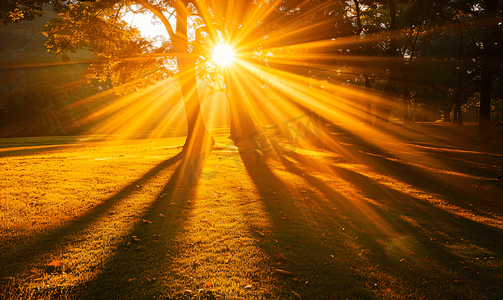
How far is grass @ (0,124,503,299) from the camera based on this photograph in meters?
3.64

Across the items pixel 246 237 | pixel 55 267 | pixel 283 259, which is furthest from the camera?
pixel 246 237

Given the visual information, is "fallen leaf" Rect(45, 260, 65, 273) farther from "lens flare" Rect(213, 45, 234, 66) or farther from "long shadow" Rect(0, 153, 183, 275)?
"lens flare" Rect(213, 45, 234, 66)

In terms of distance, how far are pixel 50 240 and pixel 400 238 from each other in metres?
6.41

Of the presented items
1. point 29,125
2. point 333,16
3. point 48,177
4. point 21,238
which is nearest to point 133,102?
point 29,125

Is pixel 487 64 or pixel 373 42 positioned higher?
pixel 373 42

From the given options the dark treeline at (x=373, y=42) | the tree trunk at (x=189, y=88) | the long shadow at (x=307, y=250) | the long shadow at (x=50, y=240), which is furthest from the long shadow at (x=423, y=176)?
the tree trunk at (x=189, y=88)

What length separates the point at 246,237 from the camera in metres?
5.20

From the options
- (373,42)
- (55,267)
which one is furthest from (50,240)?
(373,42)

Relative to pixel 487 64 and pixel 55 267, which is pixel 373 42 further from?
pixel 55 267

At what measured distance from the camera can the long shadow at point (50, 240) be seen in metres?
3.92

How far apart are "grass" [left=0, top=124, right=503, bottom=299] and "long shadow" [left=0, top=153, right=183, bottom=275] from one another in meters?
0.02

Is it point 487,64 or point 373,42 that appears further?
point 373,42

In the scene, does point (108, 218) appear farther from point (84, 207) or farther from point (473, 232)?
point (473, 232)

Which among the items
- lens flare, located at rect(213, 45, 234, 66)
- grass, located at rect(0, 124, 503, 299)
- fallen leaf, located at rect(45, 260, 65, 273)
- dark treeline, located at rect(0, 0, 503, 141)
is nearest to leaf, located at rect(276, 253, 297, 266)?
grass, located at rect(0, 124, 503, 299)
